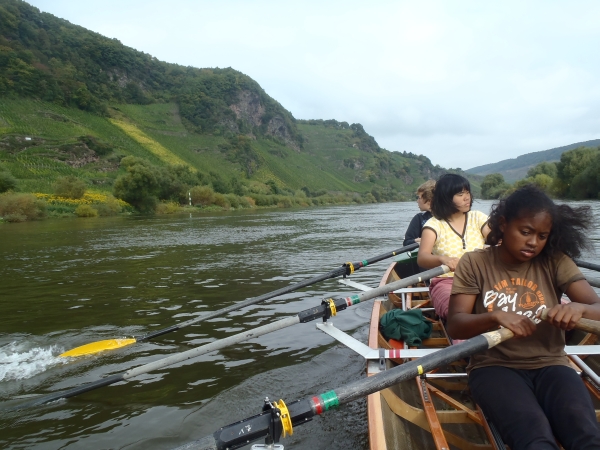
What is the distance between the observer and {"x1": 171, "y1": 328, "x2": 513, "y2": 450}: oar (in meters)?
1.85

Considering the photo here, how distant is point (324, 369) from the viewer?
4.95 metres

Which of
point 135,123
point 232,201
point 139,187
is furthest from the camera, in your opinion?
point 135,123

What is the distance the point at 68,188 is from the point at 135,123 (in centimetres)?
6918

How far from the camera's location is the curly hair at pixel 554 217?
235 cm

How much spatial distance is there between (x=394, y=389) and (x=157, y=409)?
2357 millimetres

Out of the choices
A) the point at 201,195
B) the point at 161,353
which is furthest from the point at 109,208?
the point at 161,353

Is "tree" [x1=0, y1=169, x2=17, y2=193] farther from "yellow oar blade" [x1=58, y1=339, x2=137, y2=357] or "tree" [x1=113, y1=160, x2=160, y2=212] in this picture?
"yellow oar blade" [x1=58, y1=339, x2=137, y2=357]

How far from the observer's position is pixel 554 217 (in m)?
2.36

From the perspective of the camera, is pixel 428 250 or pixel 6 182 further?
pixel 6 182

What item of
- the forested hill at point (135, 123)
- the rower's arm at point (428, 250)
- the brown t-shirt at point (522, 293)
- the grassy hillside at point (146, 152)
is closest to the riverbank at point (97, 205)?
the forested hill at point (135, 123)

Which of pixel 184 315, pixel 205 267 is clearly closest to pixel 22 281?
pixel 205 267

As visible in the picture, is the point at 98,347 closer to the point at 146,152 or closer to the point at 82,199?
the point at 82,199

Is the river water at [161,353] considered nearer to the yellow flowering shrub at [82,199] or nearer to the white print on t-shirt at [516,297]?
the white print on t-shirt at [516,297]

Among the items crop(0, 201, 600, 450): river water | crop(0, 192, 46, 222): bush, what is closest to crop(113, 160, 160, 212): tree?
crop(0, 192, 46, 222): bush
